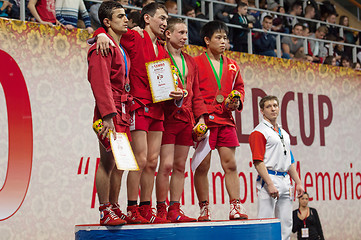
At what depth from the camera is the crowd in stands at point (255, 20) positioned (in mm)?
7133

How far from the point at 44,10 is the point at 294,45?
4.86 m

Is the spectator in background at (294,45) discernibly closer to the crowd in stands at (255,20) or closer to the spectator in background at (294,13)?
the crowd in stands at (255,20)

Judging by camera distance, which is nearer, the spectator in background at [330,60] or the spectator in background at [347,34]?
the spectator in background at [330,60]

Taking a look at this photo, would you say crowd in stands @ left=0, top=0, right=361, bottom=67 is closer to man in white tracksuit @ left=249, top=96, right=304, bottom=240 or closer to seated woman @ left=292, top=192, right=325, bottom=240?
man in white tracksuit @ left=249, top=96, right=304, bottom=240

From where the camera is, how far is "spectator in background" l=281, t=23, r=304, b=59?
10305mm

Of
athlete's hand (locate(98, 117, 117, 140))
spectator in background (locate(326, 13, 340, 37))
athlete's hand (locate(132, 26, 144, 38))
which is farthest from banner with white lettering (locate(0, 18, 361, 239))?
spectator in background (locate(326, 13, 340, 37))

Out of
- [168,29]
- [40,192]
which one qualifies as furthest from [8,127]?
[168,29]

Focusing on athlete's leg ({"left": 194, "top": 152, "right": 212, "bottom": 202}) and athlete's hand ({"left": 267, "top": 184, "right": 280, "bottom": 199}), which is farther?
athlete's hand ({"left": 267, "top": 184, "right": 280, "bottom": 199})

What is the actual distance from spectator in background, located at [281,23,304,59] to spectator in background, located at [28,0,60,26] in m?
4.47

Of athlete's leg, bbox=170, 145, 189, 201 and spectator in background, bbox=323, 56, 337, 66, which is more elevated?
spectator in background, bbox=323, 56, 337, 66

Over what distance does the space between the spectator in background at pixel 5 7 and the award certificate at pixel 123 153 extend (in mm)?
3464

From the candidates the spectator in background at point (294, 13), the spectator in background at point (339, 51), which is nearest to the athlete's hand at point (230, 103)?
the spectator in background at point (294, 13)

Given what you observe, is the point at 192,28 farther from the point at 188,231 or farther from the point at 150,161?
the point at 188,231

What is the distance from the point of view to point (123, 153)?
3.91 m
